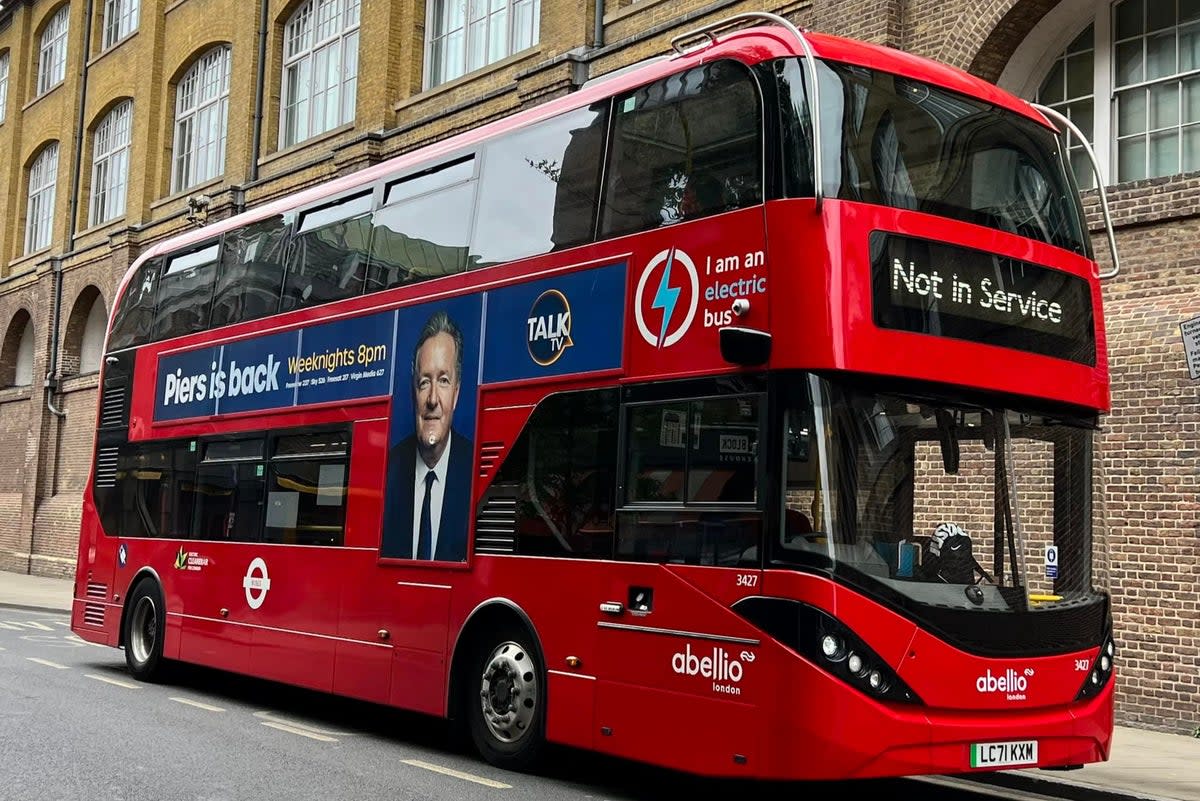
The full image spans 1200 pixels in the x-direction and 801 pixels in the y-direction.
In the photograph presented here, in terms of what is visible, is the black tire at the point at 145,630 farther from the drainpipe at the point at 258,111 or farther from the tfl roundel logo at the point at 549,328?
the drainpipe at the point at 258,111

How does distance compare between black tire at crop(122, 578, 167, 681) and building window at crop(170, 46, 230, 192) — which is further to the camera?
building window at crop(170, 46, 230, 192)

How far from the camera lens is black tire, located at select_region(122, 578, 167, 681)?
13797mm

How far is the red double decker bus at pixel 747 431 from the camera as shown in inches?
283

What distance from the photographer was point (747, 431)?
24.4 ft

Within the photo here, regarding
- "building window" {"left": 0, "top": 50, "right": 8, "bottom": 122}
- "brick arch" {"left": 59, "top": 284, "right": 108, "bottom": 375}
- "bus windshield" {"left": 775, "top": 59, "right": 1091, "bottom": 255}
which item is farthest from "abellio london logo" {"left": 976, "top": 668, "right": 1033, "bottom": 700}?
"building window" {"left": 0, "top": 50, "right": 8, "bottom": 122}

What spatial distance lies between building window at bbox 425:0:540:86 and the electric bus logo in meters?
13.5

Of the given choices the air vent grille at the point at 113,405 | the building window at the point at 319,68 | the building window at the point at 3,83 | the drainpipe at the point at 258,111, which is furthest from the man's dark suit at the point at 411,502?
the building window at the point at 3,83

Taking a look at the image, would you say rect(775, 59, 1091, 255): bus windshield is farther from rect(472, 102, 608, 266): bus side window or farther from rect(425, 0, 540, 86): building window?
rect(425, 0, 540, 86): building window

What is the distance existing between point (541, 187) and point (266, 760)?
13.4 feet

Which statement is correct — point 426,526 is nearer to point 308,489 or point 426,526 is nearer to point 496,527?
point 496,527

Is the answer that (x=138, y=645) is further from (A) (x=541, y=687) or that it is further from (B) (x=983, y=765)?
(B) (x=983, y=765)

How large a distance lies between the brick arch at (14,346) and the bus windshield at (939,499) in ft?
114

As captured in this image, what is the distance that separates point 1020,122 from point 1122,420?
189 inches

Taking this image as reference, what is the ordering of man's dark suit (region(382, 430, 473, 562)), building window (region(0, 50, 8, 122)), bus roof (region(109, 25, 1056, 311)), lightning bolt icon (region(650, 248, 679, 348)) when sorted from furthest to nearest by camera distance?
building window (region(0, 50, 8, 122)) → man's dark suit (region(382, 430, 473, 562)) → lightning bolt icon (region(650, 248, 679, 348)) → bus roof (region(109, 25, 1056, 311))
